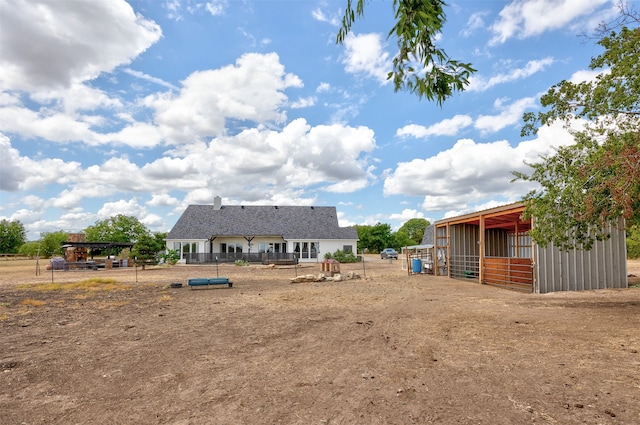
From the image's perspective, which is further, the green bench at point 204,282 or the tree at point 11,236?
the tree at point 11,236

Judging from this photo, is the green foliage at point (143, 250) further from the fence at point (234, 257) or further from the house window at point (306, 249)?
the house window at point (306, 249)

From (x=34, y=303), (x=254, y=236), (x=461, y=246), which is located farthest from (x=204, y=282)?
(x=254, y=236)

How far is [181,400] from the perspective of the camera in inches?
177

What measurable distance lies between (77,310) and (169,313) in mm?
3027

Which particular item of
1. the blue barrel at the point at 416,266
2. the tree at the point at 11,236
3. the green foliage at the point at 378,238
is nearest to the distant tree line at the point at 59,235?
the tree at the point at 11,236

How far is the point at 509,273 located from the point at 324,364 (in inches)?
540

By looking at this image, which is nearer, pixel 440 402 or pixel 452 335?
pixel 440 402

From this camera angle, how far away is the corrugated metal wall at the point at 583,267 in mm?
14016

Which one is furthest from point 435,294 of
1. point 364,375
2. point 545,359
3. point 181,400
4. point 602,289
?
point 181,400

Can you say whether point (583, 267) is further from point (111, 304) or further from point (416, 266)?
point (111, 304)

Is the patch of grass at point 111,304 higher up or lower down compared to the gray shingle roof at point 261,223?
lower down

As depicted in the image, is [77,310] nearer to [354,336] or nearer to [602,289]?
[354,336]

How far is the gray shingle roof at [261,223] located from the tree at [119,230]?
33.5m

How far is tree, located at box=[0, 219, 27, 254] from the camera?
7369 cm
